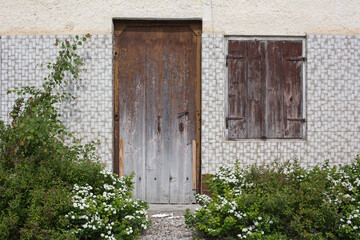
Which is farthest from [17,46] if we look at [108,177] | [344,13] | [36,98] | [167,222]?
[344,13]

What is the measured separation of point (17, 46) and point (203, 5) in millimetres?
2873

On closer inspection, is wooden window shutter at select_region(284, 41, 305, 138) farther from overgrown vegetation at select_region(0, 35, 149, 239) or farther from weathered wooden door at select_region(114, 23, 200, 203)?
overgrown vegetation at select_region(0, 35, 149, 239)

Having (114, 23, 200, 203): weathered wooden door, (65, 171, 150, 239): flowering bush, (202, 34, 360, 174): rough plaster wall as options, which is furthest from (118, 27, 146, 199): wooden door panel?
(65, 171, 150, 239): flowering bush

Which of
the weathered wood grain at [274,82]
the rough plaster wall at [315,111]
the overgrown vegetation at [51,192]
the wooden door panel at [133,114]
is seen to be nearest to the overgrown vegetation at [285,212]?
the overgrown vegetation at [51,192]

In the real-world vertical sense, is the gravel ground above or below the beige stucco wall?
below

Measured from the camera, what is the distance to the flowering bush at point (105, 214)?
14.2ft

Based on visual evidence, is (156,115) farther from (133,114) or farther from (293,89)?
(293,89)

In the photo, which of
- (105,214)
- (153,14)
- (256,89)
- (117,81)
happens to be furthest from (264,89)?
(105,214)

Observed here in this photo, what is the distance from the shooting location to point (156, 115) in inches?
244

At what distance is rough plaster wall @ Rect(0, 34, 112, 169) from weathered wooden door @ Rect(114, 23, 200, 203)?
208 mm

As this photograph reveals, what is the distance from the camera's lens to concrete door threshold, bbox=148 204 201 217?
570cm

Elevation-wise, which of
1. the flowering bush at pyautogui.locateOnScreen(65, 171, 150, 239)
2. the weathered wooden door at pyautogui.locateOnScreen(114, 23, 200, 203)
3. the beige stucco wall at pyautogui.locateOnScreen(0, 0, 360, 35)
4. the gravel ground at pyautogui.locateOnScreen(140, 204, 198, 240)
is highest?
the beige stucco wall at pyautogui.locateOnScreen(0, 0, 360, 35)

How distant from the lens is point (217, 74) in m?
6.13

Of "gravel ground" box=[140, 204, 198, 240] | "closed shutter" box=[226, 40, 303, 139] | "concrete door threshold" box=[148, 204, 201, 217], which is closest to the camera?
"gravel ground" box=[140, 204, 198, 240]
